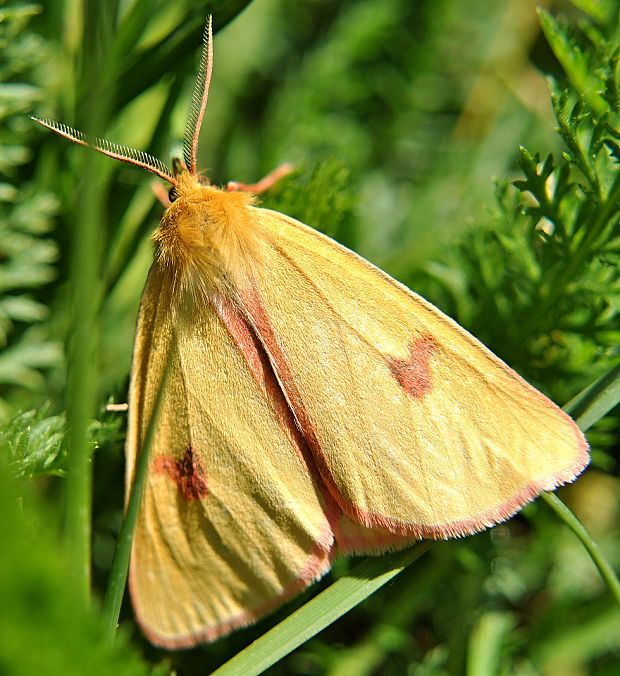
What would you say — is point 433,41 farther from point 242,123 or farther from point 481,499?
point 481,499

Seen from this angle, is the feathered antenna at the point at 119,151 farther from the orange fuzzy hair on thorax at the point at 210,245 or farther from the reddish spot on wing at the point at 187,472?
the reddish spot on wing at the point at 187,472

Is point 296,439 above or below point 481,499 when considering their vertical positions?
below

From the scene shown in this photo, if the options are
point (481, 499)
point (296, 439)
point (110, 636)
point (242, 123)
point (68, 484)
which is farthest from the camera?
point (242, 123)

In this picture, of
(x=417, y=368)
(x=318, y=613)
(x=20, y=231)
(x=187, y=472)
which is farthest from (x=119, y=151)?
(x=318, y=613)

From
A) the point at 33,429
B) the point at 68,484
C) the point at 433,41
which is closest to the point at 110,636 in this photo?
the point at 68,484

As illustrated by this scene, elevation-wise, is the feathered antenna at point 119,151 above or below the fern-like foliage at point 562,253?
below

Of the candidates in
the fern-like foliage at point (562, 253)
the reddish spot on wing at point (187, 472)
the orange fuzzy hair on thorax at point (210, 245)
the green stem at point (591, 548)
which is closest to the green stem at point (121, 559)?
the reddish spot on wing at point (187, 472)

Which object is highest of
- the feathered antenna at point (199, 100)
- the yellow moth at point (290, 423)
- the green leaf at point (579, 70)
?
the green leaf at point (579, 70)
